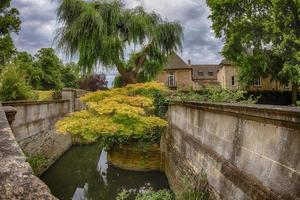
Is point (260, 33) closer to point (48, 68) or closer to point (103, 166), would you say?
point (103, 166)

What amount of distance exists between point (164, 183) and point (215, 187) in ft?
16.4

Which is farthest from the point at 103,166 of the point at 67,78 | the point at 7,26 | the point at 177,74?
the point at 67,78

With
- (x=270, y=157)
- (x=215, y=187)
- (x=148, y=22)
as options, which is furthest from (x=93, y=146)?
(x=270, y=157)

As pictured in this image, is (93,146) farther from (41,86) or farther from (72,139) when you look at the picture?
(41,86)

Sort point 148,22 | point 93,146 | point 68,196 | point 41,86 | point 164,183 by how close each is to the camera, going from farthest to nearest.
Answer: point 41,86 → point 93,146 → point 148,22 → point 164,183 → point 68,196

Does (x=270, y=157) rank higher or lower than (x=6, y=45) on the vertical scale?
lower

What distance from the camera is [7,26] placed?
20.0 m

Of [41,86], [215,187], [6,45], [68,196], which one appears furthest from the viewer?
[41,86]

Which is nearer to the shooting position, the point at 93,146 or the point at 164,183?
the point at 164,183

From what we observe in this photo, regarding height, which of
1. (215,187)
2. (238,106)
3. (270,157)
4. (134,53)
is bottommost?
(215,187)

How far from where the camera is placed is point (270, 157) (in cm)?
315

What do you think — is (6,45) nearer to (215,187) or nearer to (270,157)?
(215,187)

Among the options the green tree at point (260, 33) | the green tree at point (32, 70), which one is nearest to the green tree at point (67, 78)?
the green tree at point (32, 70)

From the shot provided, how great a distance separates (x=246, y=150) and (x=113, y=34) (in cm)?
1044
